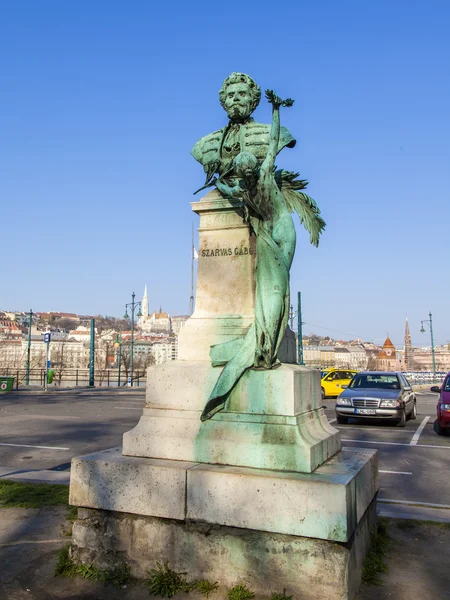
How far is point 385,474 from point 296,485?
16.4 ft

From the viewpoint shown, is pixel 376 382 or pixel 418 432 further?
pixel 376 382

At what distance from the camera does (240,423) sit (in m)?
3.84

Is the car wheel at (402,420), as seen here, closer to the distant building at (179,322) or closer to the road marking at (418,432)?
the road marking at (418,432)

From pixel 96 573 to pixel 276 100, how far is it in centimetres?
374

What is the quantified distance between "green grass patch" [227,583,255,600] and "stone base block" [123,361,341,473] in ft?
2.51

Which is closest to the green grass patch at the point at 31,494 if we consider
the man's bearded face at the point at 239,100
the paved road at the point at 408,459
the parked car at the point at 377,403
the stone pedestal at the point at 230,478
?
the stone pedestal at the point at 230,478

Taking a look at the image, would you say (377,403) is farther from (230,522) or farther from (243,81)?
(230,522)

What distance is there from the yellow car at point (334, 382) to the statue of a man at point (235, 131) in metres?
21.0

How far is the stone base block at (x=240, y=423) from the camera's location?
12.0ft

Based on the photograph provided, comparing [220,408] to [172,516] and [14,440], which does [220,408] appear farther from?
[14,440]

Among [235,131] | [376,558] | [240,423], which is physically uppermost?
[235,131]

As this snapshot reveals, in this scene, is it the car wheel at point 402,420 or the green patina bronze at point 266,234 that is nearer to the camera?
the green patina bronze at point 266,234

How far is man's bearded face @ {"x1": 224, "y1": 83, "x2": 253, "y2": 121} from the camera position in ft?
15.8

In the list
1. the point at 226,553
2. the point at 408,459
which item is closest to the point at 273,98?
the point at 226,553
